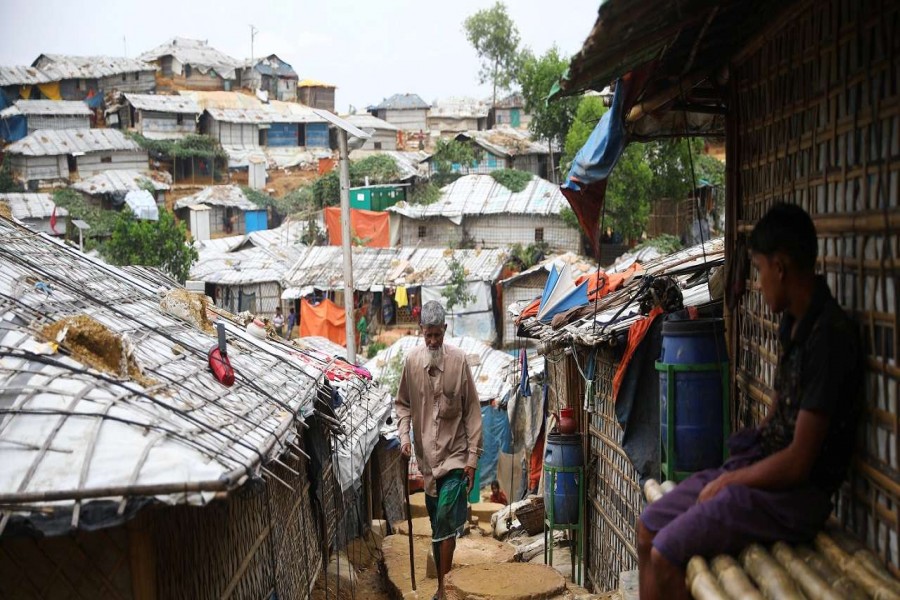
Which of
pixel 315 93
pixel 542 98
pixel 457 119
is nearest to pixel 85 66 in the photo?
pixel 315 93

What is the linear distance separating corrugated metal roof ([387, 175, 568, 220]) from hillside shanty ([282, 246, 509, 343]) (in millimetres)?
2704

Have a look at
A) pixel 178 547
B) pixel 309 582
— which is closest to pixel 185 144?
pixel 309 582

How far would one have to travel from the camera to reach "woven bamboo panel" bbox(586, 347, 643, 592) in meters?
8.60

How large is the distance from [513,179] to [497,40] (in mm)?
22303

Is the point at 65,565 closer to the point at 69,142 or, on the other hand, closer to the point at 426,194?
the point at 426,194

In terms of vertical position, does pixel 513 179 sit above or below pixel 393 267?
above

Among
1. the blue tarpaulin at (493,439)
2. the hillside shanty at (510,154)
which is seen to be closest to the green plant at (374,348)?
the blue tarpaulin at (493,439)

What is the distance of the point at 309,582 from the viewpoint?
9.31 meters

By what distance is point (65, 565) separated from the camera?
4.56 m

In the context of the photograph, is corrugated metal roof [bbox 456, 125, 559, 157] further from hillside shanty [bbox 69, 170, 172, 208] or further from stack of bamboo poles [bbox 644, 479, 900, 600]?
stack of bamboo poles [bbox 644, 479, 900, 600]

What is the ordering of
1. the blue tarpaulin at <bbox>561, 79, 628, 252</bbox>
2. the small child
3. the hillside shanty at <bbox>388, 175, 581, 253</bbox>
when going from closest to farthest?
the blue tarpaulin at <bbox>561, 79, 628, 252</bbox> < the small child < the hillside shanty at <bbox>388, 175, 581, 253</bbox>

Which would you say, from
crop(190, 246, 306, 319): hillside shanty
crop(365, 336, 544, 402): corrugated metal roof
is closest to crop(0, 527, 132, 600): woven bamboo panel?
crop(365, 336, 544, 402): corrugated metal roof

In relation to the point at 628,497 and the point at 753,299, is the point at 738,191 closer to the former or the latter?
Answer: the point at 753,299

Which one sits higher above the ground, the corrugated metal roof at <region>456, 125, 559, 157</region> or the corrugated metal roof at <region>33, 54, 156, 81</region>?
the corrugated metal roof at <region>33, 54, 156, 81</region>
